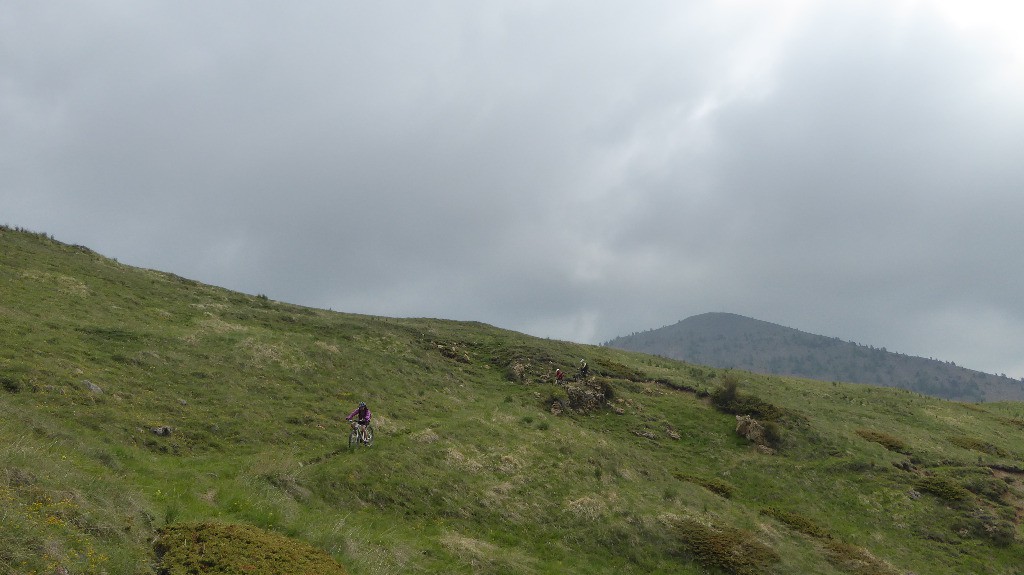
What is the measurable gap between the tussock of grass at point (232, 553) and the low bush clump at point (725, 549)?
19.4m

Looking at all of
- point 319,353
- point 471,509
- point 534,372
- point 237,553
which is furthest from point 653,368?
point 237,553

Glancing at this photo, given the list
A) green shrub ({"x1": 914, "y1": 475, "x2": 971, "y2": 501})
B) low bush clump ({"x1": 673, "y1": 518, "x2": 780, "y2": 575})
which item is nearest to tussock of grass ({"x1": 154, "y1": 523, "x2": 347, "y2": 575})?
low bush clump ({"x1": 673, "y1": 518, "x2": 780, "y2": 575})

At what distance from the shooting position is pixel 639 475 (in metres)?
34.9

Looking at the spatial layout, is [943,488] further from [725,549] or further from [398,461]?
[398,461]

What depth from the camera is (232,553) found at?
1300 centimetres

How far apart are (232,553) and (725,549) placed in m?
23.5

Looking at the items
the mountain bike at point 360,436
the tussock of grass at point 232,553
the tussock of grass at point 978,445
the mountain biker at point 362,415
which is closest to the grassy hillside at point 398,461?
the tussock of grass at point 232,553

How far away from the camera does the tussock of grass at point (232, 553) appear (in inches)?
483

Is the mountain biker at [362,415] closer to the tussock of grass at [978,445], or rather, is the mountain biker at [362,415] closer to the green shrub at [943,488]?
the green shrub at [943,488]

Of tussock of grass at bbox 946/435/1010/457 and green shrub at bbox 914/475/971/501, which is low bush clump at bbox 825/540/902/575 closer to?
green shrub at bbox 914/475/971/501

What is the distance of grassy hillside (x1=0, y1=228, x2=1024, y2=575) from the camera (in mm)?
14805

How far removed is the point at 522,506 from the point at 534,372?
102 ft

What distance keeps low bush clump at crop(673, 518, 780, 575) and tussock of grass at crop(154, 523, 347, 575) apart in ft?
63.6

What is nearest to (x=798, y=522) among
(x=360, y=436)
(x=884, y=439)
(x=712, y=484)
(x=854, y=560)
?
(x=854, y=560)
